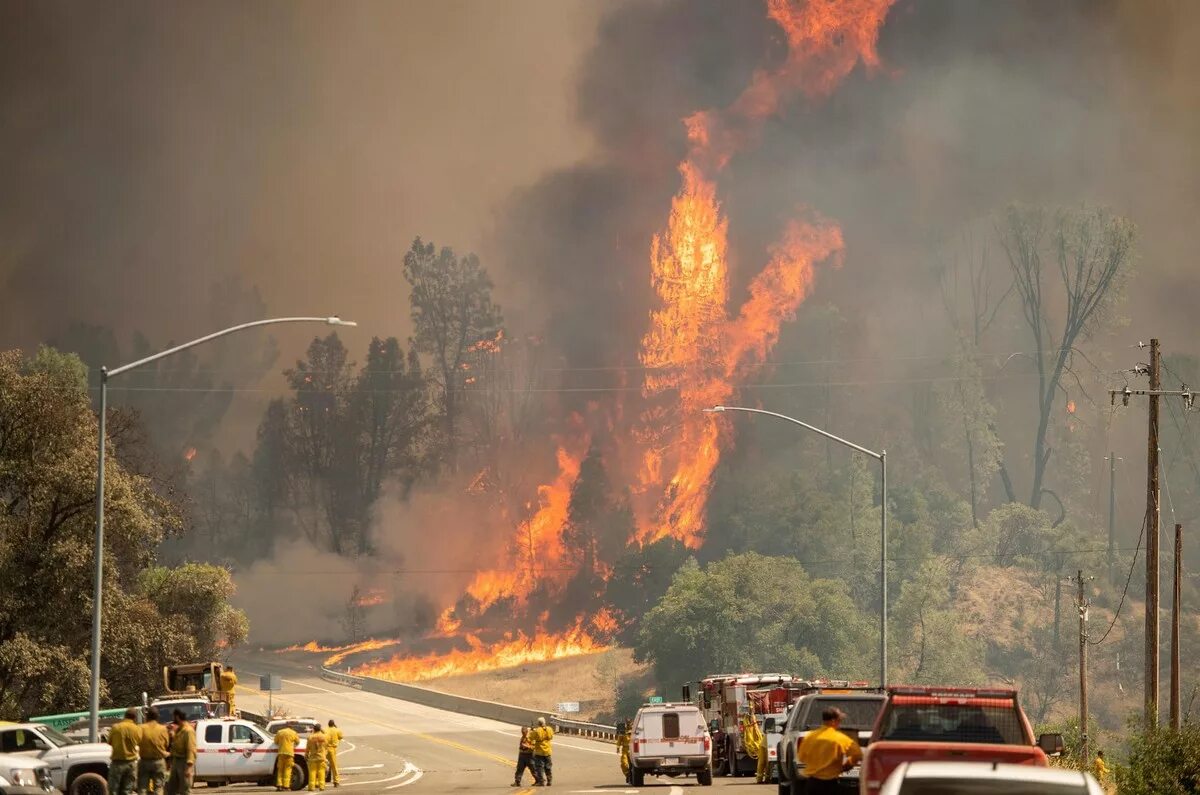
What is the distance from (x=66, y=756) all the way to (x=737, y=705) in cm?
2387

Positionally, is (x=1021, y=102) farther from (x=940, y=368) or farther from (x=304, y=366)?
(x=304, y=366)

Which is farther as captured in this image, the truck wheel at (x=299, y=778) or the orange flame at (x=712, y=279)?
the orange flame at (x=712, y=279)

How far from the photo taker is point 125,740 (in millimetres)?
28844

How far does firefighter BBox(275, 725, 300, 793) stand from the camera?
4397 cm

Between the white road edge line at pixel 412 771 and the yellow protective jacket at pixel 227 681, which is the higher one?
the yellow protective jacket at pixel 227 681

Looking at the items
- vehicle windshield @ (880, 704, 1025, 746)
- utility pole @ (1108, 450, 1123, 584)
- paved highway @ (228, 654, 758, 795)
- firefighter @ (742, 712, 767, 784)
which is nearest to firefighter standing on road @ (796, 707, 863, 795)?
vehicle windshield @ (880, 704, 1025, 746)

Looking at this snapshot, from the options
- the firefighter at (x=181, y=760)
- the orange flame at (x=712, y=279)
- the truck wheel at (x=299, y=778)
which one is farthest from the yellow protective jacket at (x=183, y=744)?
the orange flame at (x=712, y=279)

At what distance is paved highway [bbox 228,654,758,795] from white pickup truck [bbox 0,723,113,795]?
7.48 meters

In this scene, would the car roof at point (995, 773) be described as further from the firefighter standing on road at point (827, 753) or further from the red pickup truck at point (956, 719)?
the firefighter standing on road at point (827, 753)

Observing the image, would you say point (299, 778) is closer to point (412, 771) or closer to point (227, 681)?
point (227, 681)

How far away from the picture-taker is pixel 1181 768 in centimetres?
2759

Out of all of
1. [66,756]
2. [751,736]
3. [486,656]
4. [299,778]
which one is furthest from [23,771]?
[486,656]

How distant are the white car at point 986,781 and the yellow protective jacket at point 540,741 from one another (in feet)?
110

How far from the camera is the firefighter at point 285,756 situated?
144 feet
